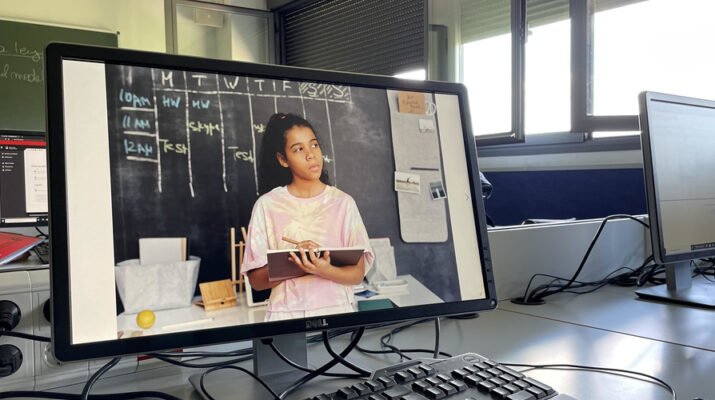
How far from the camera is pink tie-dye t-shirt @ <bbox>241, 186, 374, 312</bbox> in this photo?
619 millimetres

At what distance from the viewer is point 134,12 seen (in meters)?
3.62

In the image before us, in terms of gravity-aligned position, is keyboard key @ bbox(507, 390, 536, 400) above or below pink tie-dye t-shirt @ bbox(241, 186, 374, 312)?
below

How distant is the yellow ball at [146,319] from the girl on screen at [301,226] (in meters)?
0.10

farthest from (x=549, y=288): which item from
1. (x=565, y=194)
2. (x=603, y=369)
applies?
(x=565, y=194)

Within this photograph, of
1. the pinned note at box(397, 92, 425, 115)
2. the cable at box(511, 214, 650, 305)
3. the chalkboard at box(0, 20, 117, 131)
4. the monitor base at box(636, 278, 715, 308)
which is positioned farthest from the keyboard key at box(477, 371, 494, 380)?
the chalkboard at box(0, 20, 117, 131)

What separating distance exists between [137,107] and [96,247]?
146 mm

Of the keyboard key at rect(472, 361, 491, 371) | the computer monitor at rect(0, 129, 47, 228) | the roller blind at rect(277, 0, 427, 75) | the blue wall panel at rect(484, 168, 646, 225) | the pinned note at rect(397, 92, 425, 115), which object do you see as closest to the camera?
the keyboard key at rect(472, 361, 491, 371)

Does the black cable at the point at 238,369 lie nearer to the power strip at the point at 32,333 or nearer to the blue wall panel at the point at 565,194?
the power strip at the point at 32,333

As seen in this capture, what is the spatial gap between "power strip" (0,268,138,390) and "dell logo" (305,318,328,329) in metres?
0.29

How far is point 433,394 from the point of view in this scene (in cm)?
58

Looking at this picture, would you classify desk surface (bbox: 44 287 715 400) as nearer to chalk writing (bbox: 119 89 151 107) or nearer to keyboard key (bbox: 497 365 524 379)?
keyboard key (bbox: 497 365 524 379)

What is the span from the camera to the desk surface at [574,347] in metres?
0.69

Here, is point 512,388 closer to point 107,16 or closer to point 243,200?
point 243,200

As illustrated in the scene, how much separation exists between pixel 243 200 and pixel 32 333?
305 mm
